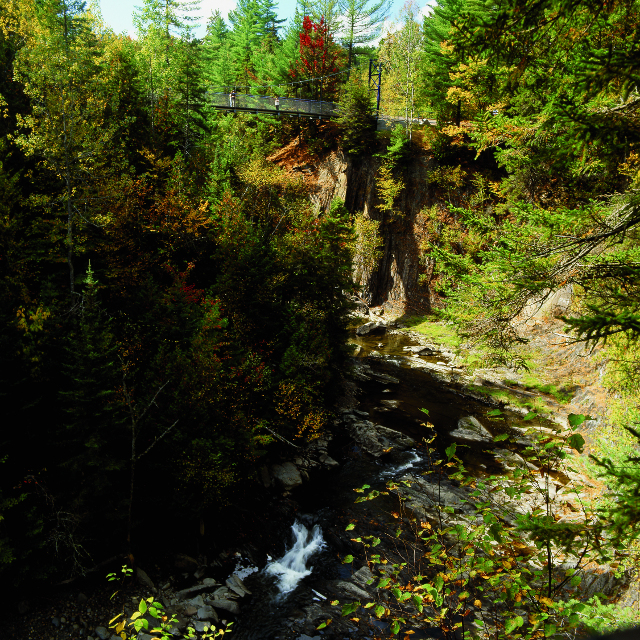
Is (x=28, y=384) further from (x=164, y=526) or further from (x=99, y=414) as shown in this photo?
(x=164, y=526)

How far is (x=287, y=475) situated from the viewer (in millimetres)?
15703

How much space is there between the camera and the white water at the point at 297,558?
11684 mm

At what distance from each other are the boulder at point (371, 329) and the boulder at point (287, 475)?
1900 cm

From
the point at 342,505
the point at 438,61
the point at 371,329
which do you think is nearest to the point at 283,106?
the point at 438,61

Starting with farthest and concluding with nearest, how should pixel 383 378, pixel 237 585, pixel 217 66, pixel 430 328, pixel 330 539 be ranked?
pixel 217 66 → pixel 430 328 → pixel 383 378 → pixel 330 539 → pixel 237 585

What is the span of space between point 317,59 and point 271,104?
9.32 meters

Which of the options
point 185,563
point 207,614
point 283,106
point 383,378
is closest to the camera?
point 207,614

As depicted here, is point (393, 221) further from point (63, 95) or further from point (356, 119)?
point (63, 95)

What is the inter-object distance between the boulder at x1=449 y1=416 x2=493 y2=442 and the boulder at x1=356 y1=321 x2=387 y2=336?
1519 cm

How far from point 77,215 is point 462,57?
15.1 metres

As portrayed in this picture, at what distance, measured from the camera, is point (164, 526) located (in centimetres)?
1248

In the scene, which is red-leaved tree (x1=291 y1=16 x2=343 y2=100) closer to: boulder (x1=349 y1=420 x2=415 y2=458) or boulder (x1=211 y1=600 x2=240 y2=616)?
boulder (x1=349 y1=420 x2=415 y2=458)

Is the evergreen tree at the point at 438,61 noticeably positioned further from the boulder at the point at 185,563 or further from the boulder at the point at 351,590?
the boulder at the point at 185,563

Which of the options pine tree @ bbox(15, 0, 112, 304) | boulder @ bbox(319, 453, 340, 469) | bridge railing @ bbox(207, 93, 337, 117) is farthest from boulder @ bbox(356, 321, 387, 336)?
pine tree @ bbox(15, 0, 112, 304)
